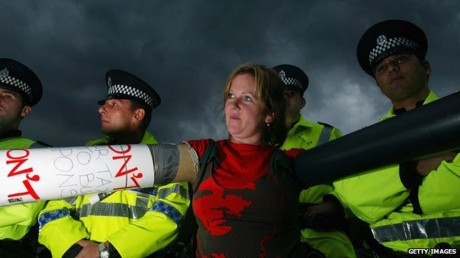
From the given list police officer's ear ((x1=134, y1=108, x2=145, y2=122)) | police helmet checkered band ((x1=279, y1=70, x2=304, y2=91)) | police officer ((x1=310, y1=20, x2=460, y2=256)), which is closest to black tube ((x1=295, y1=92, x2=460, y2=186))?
police officer ((x1=310, y1=20, x2=460, y2=256))

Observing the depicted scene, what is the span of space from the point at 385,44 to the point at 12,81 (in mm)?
3598

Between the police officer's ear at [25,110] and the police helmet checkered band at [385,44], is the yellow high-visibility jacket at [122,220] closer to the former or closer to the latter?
the police officer's ear at [25,110]

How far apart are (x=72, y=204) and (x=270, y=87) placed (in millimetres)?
1957

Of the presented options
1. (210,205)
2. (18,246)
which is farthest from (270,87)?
(18,246)

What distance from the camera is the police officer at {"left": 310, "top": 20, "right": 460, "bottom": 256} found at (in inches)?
69.6

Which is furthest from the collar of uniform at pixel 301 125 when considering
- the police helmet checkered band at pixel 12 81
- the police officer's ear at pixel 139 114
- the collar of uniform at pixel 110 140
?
the police helmet checkered band at pixel 12 81

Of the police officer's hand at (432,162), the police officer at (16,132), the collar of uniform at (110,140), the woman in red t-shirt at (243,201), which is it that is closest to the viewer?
the woman in red t-shirt at (243,201)

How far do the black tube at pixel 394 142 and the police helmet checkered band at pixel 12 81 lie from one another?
3.78m

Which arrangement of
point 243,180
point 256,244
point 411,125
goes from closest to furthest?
point 411,125, point 256,244, point 243,180

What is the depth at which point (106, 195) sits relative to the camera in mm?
2814

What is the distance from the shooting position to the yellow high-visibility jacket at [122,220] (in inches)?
97.9

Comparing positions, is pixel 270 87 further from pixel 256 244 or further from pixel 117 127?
pixel 117 127

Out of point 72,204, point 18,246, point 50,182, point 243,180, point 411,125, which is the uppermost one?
point 411,125

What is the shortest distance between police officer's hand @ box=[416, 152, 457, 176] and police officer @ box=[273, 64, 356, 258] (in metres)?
0.82
